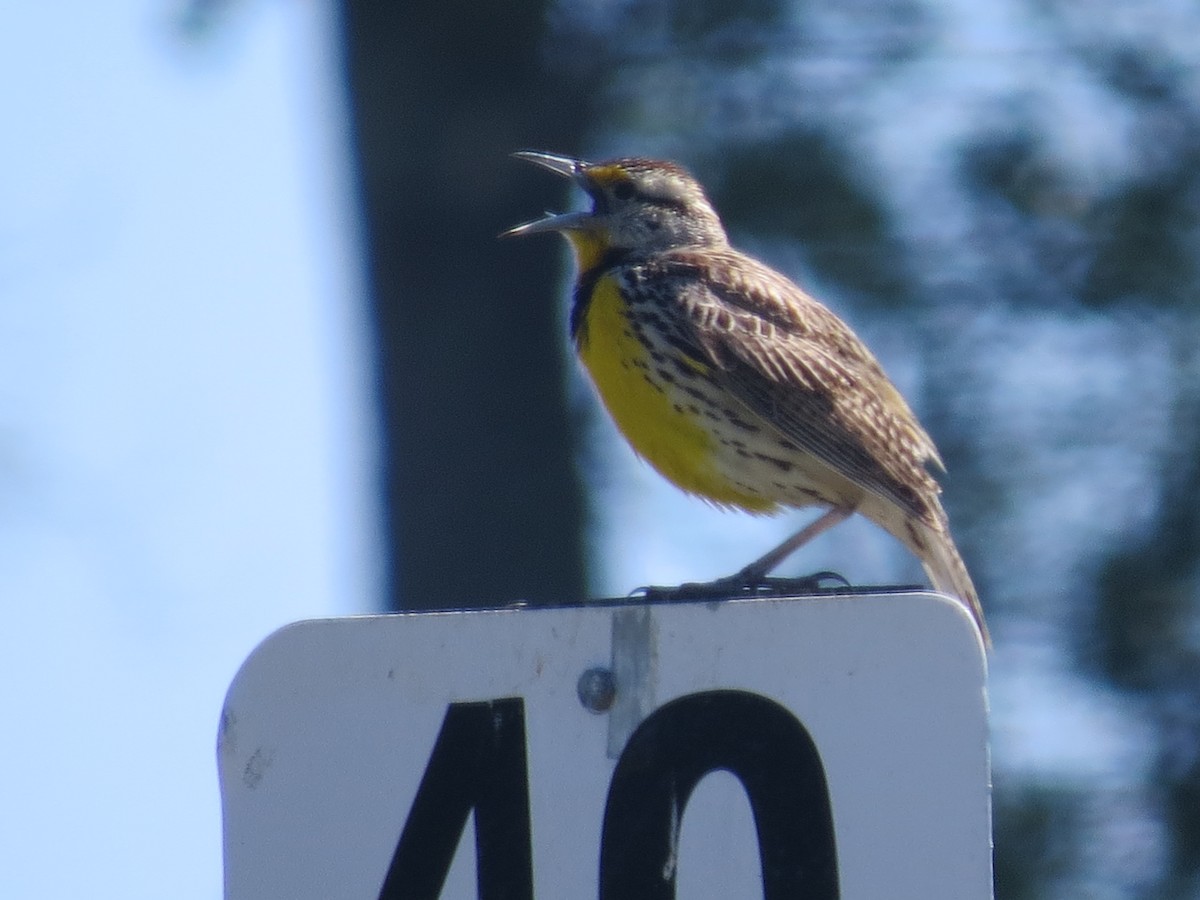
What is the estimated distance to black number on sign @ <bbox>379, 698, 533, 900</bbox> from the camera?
288cm

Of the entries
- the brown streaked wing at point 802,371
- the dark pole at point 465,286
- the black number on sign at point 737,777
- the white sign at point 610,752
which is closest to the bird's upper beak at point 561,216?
the brown streaked wing at point 802,371

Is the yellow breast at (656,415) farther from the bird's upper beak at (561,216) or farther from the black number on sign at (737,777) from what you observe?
the black number on sign at (737,777)

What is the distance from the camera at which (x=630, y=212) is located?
19.1ft

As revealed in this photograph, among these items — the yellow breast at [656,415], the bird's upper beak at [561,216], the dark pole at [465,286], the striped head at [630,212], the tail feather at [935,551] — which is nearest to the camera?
the yellow breast at [656,415]

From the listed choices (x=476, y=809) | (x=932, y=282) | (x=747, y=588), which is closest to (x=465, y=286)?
(x=932, y=282)

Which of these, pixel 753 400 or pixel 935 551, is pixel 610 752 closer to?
pixel 753 400

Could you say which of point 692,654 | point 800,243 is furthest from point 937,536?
point 800,243

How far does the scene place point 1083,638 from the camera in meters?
9.97

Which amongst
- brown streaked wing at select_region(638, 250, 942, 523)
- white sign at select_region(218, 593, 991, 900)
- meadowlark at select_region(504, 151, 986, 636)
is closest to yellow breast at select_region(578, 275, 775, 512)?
meadowlark at select_region(504, 151, 986, 636)

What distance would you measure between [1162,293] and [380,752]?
775 centimetres

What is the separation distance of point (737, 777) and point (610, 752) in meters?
0.16

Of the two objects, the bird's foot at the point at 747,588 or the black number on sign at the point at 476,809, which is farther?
the bird's foot at the point at 747,588

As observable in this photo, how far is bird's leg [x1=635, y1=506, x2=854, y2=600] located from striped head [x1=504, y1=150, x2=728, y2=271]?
3.09 feet

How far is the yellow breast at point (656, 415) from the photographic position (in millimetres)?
Result: 4867
